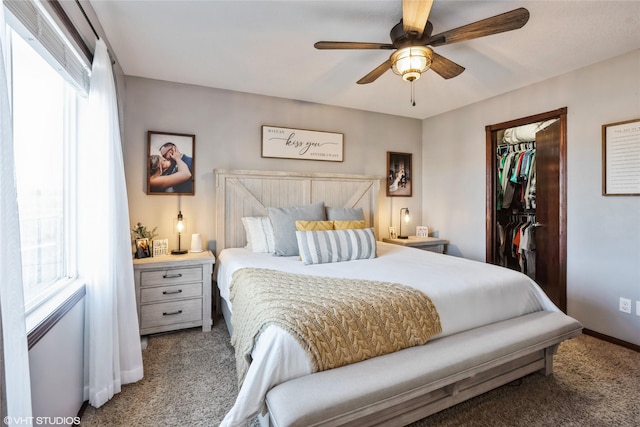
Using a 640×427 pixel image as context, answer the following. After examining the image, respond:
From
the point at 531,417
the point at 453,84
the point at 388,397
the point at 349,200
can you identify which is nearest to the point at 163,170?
the point at 349,200

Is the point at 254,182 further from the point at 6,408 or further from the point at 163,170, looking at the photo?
the point at 6,408

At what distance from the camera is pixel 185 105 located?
10.4ft

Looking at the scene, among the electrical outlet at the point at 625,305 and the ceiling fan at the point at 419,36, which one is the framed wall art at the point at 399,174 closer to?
the ceiling fan at the point at 419,36

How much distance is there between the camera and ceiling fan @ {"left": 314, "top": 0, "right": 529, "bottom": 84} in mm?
1629

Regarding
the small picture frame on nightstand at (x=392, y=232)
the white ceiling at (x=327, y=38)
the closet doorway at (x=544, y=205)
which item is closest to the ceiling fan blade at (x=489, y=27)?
the white ceiling at (x=327, y=38)

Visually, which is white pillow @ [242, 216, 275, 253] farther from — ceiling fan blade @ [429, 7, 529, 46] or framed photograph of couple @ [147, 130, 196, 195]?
ceiling fan blade @ [429, 7, 529, 46]

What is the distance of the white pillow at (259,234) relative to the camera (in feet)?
9.64

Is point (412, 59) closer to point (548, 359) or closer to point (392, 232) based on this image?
point (548, 359)

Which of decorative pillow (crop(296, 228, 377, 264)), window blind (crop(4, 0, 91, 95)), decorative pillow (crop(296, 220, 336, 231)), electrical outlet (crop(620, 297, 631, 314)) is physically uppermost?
window blind (crop(4, 0, 91, 95))

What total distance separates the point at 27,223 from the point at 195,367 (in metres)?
1.42

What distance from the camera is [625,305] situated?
2512 millimetres

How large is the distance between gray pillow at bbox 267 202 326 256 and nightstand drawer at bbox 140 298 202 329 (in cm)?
90

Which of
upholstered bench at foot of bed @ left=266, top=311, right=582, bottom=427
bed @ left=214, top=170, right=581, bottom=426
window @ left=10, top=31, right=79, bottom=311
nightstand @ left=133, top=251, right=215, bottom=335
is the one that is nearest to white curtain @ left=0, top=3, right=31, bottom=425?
window @ left=10, top=31, right=79, bottom=311

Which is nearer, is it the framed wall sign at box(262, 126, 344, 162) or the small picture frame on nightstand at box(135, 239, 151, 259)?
the small picture frame on nightstand at box(135, 239, 151, 259)
